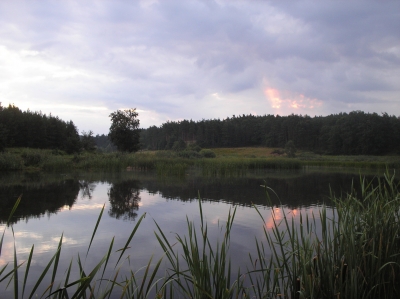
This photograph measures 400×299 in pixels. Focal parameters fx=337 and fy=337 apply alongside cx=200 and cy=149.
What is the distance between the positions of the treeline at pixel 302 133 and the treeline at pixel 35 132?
121 ft

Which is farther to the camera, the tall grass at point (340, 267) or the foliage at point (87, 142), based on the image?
the foliage at point (87, 142)

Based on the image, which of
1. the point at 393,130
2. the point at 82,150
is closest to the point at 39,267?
the point at 82,150

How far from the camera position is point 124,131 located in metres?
39.5

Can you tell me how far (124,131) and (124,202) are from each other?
28393 mm

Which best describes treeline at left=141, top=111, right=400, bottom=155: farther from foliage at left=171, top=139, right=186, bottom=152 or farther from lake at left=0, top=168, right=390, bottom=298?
lake at left=0, top=168, right=390, bottom=298

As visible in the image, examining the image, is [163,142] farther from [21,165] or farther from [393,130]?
[21,165]

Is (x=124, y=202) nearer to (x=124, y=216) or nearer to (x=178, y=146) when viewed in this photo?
(x=124, y=216)

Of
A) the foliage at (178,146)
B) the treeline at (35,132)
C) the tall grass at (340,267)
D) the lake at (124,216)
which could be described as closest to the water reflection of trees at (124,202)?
the lake at (124,216)

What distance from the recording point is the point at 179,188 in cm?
1619

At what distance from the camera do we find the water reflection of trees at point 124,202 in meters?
9.94

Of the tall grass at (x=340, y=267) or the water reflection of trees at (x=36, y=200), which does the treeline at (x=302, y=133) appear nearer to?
the water reflection of trees at (x=36, y=200)

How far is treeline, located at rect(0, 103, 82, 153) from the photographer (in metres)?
34.5

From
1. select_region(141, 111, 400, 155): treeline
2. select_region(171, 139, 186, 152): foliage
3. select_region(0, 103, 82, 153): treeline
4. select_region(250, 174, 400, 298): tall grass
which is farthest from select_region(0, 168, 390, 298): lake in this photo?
select_region(141, 111, 400, 155): treeline

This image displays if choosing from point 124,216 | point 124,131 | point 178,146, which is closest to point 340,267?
point 124,216
